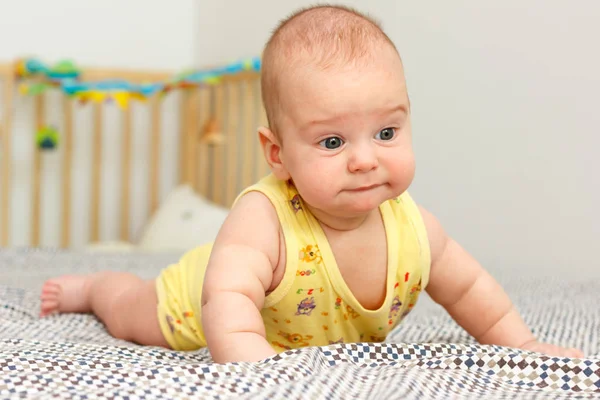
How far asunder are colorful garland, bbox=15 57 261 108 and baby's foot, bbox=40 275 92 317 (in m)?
1.58

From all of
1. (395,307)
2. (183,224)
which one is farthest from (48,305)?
(183,224)

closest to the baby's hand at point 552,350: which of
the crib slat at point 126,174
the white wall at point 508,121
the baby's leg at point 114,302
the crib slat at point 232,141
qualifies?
the baby's leg at point 114,302

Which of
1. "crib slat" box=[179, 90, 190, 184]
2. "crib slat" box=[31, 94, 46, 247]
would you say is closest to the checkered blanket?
"crib slat" box=[31, 94, 46, 247]

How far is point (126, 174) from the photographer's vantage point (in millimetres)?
3256

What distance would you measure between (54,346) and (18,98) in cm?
241

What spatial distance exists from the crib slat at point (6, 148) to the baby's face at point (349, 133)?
7.56ft

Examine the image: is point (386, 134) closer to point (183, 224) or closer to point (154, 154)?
point (183, 224)

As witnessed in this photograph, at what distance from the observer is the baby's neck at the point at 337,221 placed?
3.10ft

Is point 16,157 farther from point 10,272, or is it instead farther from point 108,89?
point 10,272

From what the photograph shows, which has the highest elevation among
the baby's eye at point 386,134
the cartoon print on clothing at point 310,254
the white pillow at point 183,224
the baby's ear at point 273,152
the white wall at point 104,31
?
the white wall at point 104,31

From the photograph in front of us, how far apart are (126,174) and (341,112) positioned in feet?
8.29

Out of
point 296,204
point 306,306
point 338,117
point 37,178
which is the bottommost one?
point 37,178

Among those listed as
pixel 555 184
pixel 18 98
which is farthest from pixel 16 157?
pixel 555 184

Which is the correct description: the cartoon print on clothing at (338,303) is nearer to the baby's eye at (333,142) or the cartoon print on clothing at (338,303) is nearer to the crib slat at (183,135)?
the baby's eye at (333,142)
